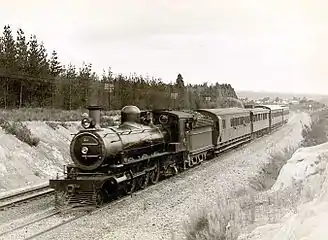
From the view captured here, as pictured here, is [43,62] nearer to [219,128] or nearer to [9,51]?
[9,51]

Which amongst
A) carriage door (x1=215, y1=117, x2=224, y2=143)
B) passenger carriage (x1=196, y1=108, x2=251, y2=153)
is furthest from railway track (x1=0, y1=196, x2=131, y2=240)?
passenger carriage (x1=196, y1=108, x2=251, y2=153)

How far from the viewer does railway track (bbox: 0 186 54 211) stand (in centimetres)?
1618

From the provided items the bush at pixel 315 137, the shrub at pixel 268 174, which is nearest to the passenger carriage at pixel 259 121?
the bush at pixel 315 137

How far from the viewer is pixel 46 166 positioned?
2406 centimetres

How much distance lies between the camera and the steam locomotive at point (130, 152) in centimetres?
1582

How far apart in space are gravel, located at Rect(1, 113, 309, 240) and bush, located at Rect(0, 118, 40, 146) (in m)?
8.08

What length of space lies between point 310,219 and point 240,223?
447cm

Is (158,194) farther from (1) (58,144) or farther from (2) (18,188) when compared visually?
(1) (58,144)

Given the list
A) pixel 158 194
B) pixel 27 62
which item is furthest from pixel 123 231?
pixel 27 62

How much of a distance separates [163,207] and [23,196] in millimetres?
5457

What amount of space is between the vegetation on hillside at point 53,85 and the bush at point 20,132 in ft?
41.8

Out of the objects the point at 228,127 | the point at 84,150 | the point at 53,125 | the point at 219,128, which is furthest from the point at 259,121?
the point at 84,150

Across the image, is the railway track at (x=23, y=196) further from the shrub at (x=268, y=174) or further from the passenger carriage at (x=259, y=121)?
the passenger carriage at (x=259, y=121)

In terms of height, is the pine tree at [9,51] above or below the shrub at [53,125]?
above
